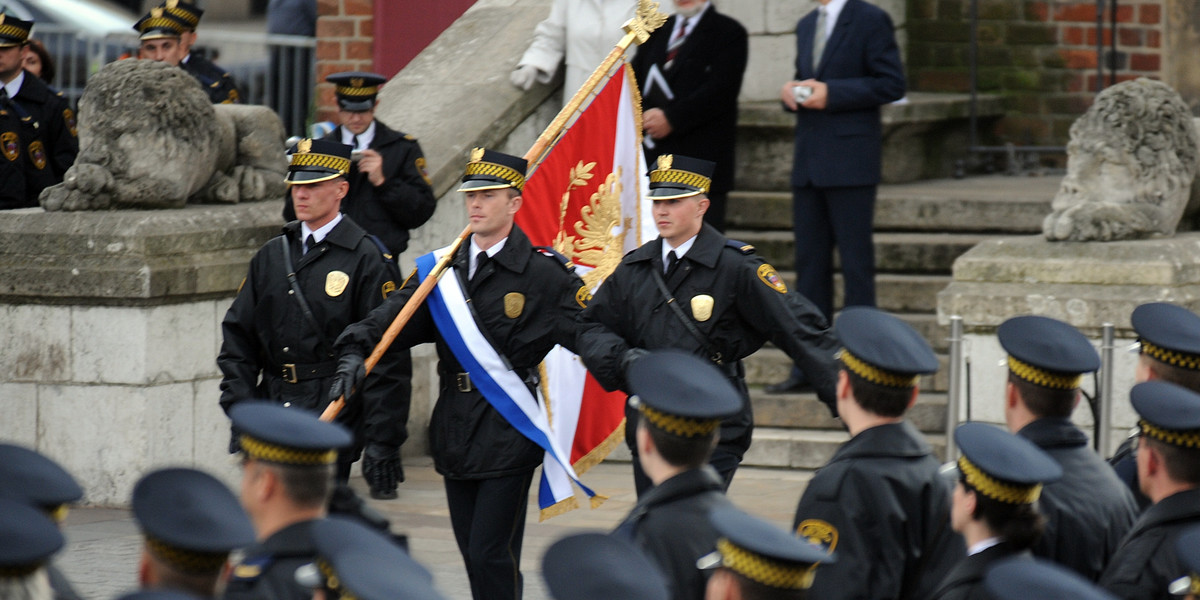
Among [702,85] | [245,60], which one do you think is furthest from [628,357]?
[245,60]

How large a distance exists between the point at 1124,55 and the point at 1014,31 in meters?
0.85

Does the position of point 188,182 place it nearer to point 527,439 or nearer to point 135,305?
point 135,305

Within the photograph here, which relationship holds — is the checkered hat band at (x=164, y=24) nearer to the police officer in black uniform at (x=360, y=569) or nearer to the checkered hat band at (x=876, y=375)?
the checkered hat band at (x=876, y=375)

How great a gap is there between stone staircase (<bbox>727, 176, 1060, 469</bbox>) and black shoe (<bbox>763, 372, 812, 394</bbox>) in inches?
2.7

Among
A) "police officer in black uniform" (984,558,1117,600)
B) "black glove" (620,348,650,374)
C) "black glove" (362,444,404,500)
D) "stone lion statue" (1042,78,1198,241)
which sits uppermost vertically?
"stone lion statue" (1042,78,1198,241)

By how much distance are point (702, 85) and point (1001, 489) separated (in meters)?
5.64

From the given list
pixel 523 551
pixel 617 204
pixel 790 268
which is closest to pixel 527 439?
pixel 523 551

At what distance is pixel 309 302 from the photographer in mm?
7023

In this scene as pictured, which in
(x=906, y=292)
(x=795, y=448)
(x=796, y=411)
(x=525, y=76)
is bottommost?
(x=795, y=448)

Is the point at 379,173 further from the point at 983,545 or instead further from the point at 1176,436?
the point at 983,545

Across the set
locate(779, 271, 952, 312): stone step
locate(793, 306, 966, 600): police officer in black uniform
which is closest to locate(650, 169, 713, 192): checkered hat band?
locate(793, 306, 966, 600): police officer in black uniform

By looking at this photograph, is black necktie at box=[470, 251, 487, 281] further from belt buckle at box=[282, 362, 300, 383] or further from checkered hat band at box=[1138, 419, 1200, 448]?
checkered hat band at box=[1138, 419, 1200, 448]

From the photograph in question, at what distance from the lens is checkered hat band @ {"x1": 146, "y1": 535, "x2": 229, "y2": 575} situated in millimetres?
3350

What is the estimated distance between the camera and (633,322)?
6.76 meters
